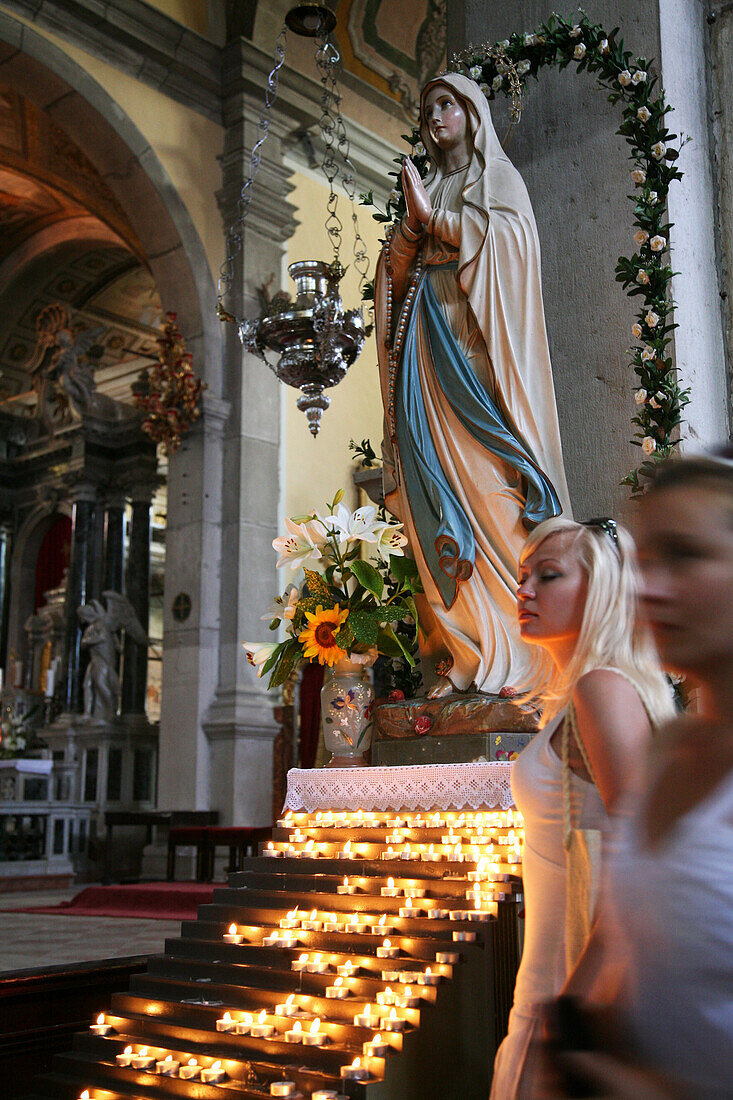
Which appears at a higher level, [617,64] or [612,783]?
[617,64]

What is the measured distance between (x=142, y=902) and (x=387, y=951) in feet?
17.8

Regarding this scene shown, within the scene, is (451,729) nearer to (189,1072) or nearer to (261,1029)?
(261,1029)

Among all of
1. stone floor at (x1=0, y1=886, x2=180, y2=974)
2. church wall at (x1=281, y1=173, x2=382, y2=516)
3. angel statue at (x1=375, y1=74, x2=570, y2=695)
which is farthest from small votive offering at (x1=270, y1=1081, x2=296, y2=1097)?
church wall at (x1=281, y1=173, x2=382, y2=516)

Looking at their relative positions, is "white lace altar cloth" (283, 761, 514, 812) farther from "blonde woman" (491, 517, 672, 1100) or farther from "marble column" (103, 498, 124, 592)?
"marble column" (103, 498, 124, 592)

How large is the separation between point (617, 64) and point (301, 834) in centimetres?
298

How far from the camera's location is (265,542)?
30.5ft

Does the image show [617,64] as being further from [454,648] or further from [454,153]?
[454,648]

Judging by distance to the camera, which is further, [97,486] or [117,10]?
[97,486]

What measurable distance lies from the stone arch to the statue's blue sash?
19.0ft

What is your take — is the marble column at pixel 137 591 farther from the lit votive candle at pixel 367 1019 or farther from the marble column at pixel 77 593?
the lit votive candle at pixel 367 1019

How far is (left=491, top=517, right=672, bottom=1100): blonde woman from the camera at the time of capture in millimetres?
1274

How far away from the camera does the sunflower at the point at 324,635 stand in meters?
3.37

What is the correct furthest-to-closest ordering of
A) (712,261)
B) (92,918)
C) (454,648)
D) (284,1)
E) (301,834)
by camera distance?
1. (284,1)
2. (92,918)
3. (712,261)
4. (454,648)
5. (301,834)

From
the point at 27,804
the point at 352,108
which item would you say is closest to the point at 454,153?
the point at 352,108
